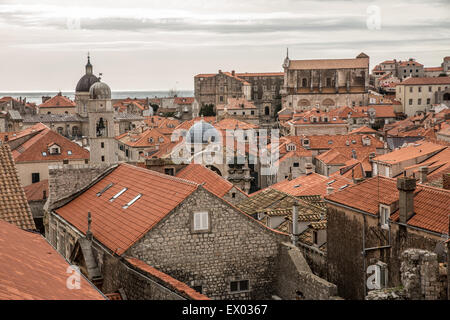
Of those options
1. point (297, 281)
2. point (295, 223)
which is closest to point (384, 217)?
point (297, 281)

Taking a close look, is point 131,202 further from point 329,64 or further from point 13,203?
point 329,64

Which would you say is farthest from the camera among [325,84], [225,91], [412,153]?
[225,91]

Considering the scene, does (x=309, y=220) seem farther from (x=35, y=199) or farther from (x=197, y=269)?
(x=35, y=199)

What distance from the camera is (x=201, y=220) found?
16.5 meters

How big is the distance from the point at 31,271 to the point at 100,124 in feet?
147

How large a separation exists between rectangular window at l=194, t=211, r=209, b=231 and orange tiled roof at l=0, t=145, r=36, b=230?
383cm

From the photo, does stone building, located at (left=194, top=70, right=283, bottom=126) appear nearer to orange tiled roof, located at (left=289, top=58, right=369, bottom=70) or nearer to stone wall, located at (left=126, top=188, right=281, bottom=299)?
orange tiled roof, located at (left=289, top=58, right=369, bottom=70)

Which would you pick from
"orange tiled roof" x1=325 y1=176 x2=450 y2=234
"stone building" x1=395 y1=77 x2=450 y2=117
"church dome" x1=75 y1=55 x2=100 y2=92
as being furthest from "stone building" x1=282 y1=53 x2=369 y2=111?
"orange tiled roof" x1=325 y1=176 x2=450 y2=234

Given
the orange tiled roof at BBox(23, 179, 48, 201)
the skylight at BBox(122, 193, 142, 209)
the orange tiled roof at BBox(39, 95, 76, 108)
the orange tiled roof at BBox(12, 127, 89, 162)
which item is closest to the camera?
the skylight at BBox(122, 193, 142, 209)

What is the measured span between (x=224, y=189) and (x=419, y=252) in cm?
1942

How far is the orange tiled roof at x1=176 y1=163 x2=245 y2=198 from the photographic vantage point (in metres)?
31.0

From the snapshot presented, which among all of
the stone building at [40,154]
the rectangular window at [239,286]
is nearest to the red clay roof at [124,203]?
the rectangular window at [239,286]

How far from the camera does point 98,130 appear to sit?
54.3 meters

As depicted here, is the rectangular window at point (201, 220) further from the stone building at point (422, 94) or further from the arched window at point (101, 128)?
the stone building at point (422, 94)
